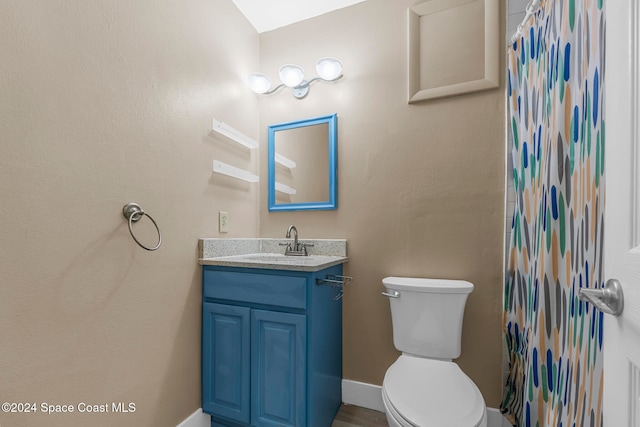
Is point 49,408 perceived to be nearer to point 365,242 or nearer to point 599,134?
point 365,242

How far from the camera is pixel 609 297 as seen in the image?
0.52 meters

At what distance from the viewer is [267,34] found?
6.66 feet

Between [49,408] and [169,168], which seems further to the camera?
[169,168]

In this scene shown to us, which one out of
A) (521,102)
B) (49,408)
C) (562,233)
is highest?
(521,102)

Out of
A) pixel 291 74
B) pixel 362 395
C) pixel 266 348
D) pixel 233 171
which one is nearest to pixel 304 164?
pixel 233 171

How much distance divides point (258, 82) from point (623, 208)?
1862 mm

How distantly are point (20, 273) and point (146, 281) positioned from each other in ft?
1.37

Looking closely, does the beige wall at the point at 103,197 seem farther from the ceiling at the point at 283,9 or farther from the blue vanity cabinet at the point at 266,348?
the ceiling at the point at 283,9

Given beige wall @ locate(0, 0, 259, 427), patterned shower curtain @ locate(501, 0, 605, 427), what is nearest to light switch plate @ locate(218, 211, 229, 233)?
beige wall @ locate(0, 0, 259, 427)

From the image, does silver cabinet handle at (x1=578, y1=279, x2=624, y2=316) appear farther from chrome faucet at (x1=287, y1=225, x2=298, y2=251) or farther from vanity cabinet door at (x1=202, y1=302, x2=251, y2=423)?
chrome faucet at (x1=287, y1=225, x2=298, y2=251)

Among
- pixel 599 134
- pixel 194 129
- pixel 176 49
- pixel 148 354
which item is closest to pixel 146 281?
pixel 148 354

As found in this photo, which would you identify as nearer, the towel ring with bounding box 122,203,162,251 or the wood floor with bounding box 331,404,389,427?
the towel ring with bounding box 122,203,162,251

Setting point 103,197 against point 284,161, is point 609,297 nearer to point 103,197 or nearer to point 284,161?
point 103,197

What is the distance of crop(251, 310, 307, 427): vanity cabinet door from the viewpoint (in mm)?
1284
